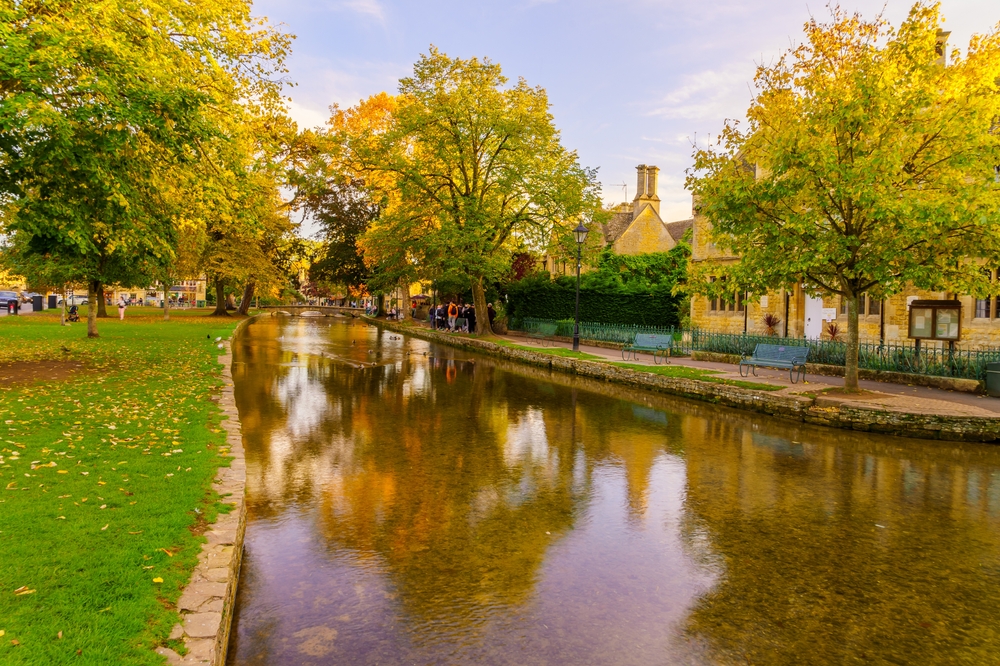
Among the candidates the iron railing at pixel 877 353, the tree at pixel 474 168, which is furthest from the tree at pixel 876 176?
the tree at pixel 474 168

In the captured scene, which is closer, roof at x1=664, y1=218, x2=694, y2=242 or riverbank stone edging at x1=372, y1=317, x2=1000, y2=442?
riverbank stone edging at x1=372, y1=317, x2=1000, y2=442

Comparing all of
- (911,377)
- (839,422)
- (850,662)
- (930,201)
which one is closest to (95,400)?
(850,662)

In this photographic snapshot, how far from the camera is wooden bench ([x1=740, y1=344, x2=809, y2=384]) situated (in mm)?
16688

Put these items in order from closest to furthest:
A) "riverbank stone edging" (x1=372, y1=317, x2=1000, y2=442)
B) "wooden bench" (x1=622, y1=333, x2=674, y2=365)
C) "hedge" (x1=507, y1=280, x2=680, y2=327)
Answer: "riverbank stone edging" (x1=372, y1=317, x2=1000, y2=442) < "wooden bench" (x1=622, y1=333, x2=674, y2=365) < "hedge" (x1=507, y1=280, x2=680, y2=327)

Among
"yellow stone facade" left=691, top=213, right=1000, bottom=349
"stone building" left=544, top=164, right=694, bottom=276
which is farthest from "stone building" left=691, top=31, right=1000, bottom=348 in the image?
"stone building" left=544, top=164, right=694, bottom=276

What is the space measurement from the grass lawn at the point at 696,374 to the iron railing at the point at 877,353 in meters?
3.79

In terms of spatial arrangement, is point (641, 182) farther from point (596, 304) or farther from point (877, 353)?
point (877, 353)

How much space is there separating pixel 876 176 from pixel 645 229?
1447 inches

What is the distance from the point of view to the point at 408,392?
15406mm

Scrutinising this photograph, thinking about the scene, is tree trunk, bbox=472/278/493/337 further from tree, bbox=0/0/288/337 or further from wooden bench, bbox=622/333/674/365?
tree, bbox=0/0/288/337

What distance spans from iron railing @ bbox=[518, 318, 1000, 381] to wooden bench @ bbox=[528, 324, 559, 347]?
6.20 meters

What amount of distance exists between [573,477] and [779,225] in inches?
389

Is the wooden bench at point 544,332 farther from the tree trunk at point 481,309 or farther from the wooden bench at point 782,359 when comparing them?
the wooden bench at point 782,359

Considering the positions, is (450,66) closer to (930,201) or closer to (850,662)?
(930,201)
